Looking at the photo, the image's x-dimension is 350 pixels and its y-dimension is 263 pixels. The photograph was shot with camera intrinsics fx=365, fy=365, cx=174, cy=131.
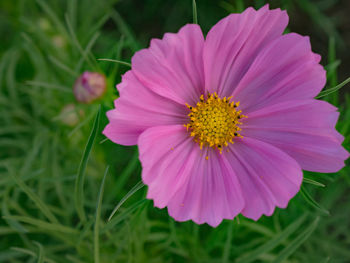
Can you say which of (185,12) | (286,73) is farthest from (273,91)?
(185,12)

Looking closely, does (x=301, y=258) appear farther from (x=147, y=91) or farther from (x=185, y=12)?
(x=185, y=12)

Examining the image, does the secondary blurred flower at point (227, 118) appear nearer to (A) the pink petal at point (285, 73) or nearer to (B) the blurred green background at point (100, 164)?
(A) the pink petal at point (285, 73)

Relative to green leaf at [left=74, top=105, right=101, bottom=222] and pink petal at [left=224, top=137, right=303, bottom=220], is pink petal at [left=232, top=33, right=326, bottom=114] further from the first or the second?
green leaf at [left=74, top=105, right=101, bottom=222]

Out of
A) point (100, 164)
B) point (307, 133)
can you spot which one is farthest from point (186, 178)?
point (100, 164)

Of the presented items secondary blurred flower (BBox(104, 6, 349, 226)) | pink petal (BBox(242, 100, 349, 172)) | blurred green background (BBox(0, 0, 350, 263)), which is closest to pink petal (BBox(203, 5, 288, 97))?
secondary blurred flower (BBox(104, 6, 349, 226))

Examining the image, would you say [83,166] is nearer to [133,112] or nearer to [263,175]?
[133,112]
